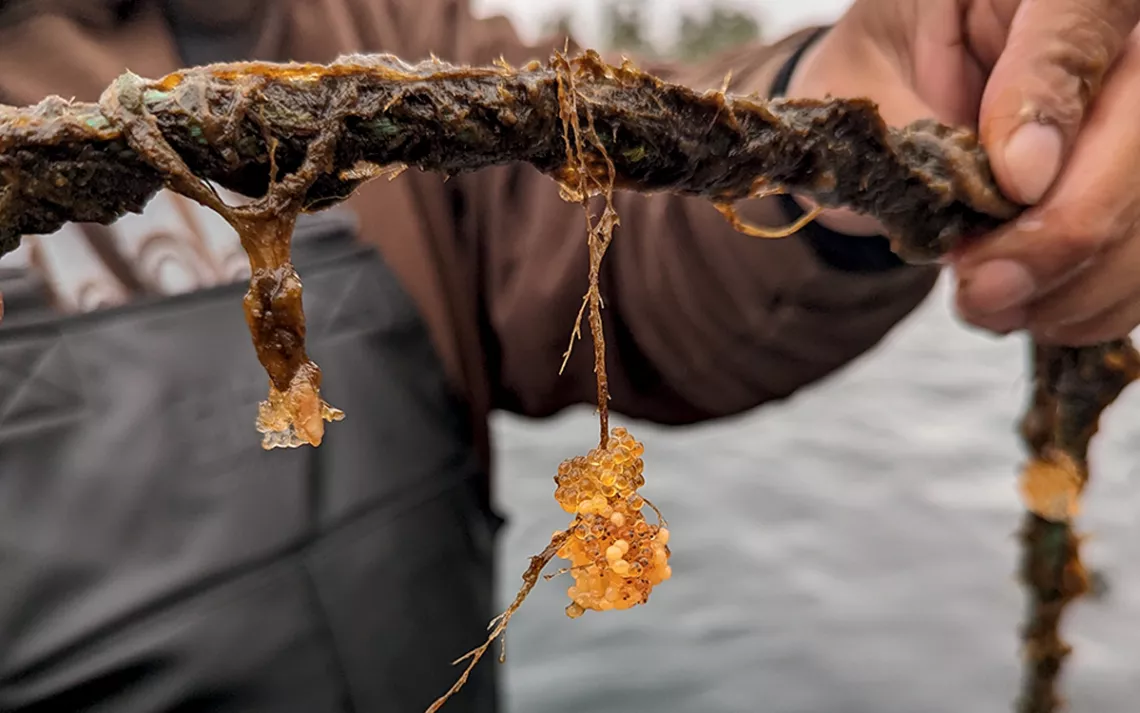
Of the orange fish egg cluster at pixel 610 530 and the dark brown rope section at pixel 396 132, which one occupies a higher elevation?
the dark brown rope section at pixel 396 132

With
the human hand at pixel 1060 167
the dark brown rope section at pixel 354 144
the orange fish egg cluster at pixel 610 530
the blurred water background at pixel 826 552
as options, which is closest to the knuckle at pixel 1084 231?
the human hand at pixel 1060 167

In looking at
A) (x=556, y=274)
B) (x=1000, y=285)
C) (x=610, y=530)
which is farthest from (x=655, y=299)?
(x=610, y=530)

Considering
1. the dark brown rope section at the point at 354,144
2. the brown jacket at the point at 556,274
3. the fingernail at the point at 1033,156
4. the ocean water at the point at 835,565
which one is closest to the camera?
the dark brown rope section at the point at 354,144

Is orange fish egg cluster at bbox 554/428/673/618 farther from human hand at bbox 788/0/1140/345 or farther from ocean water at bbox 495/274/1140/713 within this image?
ocean water at bbox 495/274/1140/713

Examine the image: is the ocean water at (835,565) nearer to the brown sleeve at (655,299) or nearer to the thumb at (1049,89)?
the brown sleeve at (655,299)

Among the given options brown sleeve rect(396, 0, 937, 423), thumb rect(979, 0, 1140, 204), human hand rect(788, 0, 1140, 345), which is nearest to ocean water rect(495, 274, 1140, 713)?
brown sleeve rect(396, 0, 937, 423)

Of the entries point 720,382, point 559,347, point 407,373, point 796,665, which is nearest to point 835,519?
point 796,665
